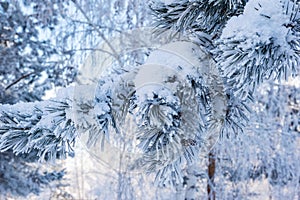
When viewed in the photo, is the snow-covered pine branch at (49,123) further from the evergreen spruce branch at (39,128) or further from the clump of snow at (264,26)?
the clump of snow at (264,26)

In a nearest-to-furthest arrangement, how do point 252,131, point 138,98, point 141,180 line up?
point 138,98 < point 252,131 < point 141,180

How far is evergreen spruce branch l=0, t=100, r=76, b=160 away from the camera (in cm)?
38

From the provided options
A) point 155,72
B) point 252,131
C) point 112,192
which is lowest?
point 112,192

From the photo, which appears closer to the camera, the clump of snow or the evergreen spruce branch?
the clump of snow

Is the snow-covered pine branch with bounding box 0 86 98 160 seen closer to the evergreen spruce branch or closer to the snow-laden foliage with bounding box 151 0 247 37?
the evergreen spruce branch

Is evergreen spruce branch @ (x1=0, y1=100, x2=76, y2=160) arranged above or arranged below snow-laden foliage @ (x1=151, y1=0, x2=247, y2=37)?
below

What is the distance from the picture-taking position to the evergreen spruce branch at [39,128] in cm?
38

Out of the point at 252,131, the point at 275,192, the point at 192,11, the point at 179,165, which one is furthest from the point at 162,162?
the point at 275,192

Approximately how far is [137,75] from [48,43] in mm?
3056

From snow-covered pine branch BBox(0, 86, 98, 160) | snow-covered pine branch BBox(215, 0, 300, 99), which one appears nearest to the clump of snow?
snow-covered pine branch BBox(215, 0, 300, 99)

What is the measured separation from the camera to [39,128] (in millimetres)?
383

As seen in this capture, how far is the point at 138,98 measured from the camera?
0.97 feet

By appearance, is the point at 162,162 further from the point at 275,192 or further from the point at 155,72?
the point at 275,192

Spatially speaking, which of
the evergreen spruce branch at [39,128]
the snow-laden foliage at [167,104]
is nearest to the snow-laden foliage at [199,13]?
the snow-laden foliage at [167,104]
